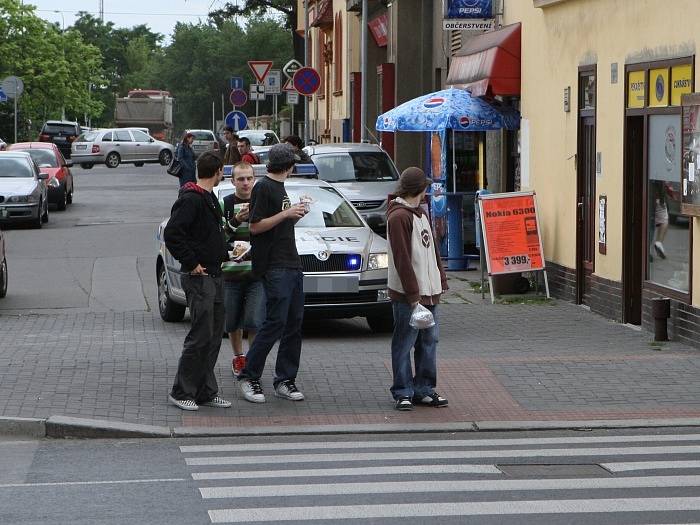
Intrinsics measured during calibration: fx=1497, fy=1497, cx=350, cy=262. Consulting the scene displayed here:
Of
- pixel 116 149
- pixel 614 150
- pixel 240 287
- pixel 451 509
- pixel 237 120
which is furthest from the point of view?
pixel 116 149

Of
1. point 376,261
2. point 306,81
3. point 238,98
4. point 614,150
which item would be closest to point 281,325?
point 376,261

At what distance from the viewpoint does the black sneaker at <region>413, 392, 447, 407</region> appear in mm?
10547

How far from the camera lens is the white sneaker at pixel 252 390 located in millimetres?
10719

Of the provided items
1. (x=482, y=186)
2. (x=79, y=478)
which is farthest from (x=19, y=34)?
(x=79, y=478)

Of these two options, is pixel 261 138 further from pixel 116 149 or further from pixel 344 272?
pixel 344 272

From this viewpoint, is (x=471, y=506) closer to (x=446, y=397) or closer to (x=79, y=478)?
(x=79, y=478)

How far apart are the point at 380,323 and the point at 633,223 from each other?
9.02 ft

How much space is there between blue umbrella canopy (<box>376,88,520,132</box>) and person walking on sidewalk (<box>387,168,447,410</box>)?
9.79 m

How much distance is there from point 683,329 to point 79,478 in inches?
276

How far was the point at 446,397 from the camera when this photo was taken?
10.9 m

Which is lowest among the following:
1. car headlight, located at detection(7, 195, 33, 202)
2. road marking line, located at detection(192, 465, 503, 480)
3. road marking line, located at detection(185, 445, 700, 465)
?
road marking line, located at detection(185, 445, 700, 465)

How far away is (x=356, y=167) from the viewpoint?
25.8m

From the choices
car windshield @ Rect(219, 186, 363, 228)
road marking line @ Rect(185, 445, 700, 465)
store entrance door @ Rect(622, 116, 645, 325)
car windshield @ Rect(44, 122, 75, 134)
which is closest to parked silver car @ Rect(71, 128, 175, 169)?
car windshield @ Rect(44, 122, 75, 134)

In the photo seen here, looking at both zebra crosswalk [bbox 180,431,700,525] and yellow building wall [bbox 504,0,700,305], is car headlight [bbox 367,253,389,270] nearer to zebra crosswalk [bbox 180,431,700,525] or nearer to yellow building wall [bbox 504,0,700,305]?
yellow building wall [bbox 504,0,700,305]
